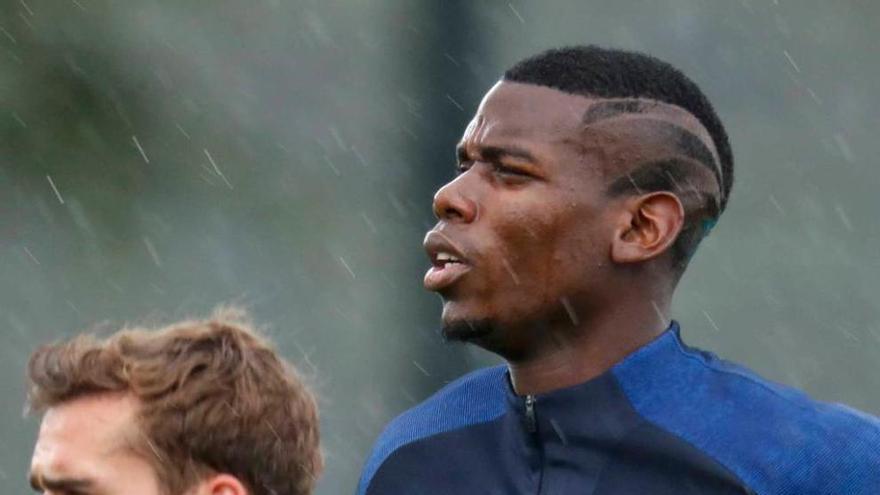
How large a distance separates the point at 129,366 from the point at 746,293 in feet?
9.61

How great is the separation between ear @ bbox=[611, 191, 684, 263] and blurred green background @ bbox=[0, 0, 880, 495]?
179 centimetres

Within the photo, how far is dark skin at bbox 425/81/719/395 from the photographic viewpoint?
367 cm

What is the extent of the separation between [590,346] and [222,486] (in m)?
0.66

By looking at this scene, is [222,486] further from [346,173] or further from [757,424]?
[346,173]

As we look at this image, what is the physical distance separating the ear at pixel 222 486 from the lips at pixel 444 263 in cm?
45

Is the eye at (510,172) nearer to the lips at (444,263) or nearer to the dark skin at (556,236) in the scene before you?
the dark skin at (556,236)

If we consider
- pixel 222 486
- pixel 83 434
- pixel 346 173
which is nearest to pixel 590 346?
pixel 222 486

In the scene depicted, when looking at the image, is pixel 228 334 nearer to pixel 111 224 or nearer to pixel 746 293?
pixel 746 293

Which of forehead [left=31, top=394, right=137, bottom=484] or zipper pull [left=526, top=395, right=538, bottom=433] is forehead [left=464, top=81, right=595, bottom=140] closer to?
zipper pull [left=526, top=395, right=538, bottom=433]

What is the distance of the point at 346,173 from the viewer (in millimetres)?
6555

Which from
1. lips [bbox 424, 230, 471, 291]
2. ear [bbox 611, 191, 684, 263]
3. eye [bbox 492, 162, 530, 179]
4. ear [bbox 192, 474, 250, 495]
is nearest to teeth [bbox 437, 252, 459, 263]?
lips [bbox 424, 230, 471, 291]

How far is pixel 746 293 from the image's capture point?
6.22 metres

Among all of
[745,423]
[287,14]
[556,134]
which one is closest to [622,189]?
[556,134]

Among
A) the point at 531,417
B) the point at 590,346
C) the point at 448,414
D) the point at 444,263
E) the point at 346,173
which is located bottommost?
the point at 346,173
